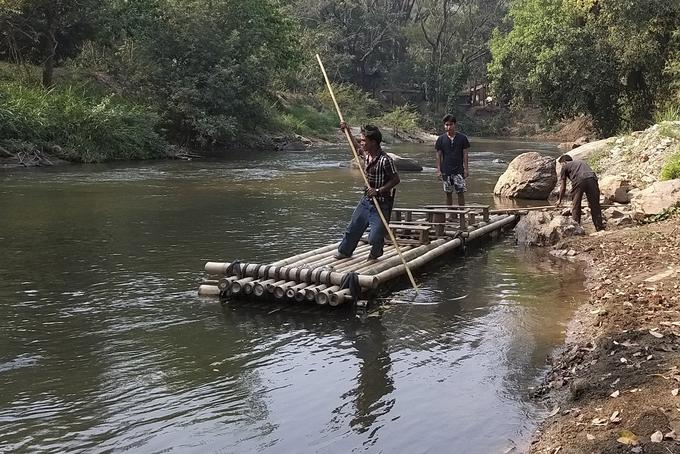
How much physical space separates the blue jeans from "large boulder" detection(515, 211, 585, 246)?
3633 millimetres

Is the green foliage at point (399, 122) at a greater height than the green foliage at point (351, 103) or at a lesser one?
lesser

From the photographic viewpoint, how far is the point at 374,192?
8.68 meters

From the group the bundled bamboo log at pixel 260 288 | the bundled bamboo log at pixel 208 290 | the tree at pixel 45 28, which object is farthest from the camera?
the tree at pixel 45 28

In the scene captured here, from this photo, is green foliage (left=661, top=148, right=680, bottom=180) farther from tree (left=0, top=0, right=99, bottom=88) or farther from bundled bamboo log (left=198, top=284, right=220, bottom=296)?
tree (left=0, top=0, right=99, bottom=88)

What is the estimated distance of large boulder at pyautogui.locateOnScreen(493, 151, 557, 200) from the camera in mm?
17531

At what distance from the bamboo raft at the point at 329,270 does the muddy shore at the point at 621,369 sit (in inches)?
82.3

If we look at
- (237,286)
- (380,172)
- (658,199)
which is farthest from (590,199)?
(237,286)

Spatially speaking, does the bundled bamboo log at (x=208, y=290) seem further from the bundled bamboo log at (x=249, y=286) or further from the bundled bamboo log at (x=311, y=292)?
the bundled bamboo log at (x=311, y=292)

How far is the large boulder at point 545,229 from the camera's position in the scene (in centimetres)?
1148

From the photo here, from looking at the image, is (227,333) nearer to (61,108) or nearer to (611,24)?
(61,108)

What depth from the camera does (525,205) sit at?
16641mm

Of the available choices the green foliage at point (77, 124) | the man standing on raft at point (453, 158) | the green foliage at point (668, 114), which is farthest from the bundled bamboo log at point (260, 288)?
the green foliage at point (77, 124)

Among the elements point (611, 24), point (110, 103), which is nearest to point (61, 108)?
point (110, 103)

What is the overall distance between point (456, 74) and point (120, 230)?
49.2 meters
